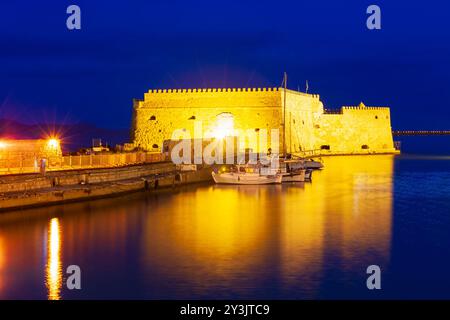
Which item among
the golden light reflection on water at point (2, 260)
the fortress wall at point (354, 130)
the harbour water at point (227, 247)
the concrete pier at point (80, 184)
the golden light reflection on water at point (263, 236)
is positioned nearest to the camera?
the harbour water at point (227, 247)

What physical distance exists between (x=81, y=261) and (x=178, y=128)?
75.1 feet

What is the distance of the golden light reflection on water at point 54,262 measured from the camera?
367 inches

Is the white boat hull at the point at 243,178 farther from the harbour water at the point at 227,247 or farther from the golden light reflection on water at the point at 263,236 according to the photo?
the harbour water at the point at 227,247

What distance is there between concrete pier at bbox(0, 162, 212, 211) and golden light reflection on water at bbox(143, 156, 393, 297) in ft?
4.04

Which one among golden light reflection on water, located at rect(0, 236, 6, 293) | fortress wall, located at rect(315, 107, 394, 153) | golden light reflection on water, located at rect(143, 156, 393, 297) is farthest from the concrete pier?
fortress wall, located at rect(315, 107, 394, 153)

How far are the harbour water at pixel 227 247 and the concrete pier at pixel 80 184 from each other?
1.14 ft

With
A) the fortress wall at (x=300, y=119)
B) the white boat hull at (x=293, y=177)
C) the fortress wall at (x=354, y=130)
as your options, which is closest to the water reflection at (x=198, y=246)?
the white boat hull at (x=293, y=177)

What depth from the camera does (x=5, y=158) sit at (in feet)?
56.3

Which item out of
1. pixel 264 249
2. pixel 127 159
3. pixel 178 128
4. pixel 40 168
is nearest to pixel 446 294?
pixel 264 249

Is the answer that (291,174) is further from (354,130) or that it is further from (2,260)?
(354,130)

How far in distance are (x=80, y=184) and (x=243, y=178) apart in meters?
8.15

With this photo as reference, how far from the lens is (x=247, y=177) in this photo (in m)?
24.2

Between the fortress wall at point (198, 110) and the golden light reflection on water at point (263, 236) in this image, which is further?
the fortress wall at point (198, 110)

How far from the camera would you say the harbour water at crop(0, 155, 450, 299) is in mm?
9602
